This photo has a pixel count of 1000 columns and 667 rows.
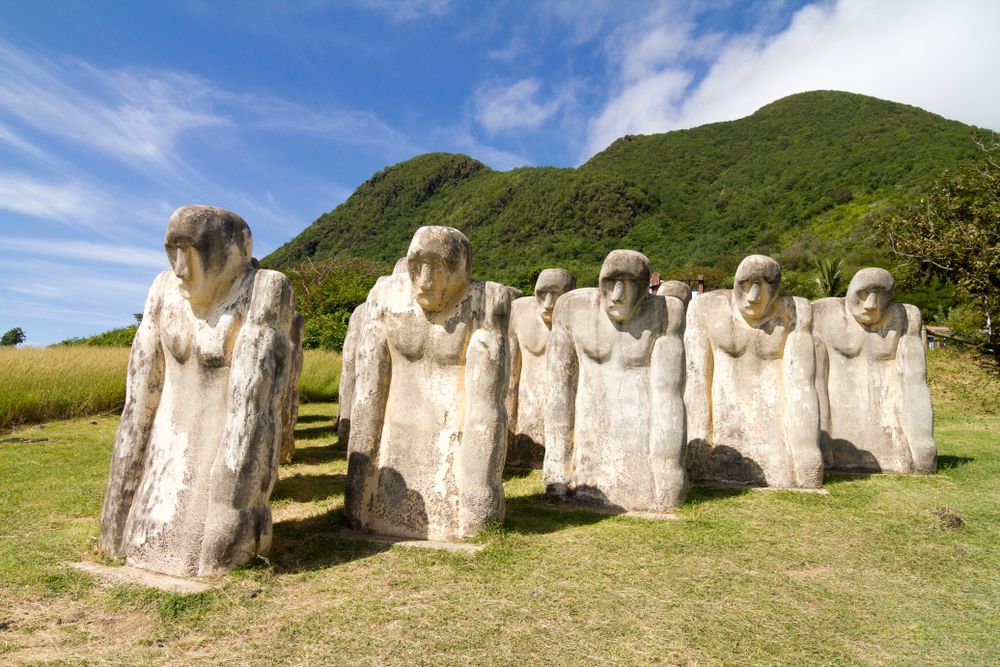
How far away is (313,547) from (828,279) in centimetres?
3174

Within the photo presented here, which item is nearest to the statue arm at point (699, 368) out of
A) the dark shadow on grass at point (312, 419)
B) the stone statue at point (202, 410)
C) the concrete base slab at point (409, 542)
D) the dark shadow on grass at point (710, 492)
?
the dark shadow on grass at point (710, 492)

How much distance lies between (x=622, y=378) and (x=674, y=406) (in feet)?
1.83

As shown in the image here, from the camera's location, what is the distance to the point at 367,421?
17.1 feet

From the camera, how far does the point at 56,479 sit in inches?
276

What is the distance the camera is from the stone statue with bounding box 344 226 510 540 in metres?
4.97

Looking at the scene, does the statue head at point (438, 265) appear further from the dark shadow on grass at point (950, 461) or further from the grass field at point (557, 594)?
the dark shadow on grass at point (950, 461)

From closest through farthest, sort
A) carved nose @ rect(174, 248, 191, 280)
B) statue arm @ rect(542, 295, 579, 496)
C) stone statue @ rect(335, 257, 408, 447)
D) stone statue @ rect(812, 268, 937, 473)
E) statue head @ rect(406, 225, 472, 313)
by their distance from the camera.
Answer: carved nose @ rect(174, 248, 191, 280), statue head @ rect(406, 225, 472, 313), statue arm @ rect(542, 295, 579, 496), stone statue @ rect(812, 268, 937, 473), stone statue @ rect(335, 257, 408, 447)

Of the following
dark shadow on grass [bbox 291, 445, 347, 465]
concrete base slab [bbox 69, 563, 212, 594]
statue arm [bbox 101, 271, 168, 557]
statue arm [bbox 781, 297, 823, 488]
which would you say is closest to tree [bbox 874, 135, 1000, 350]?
statue arm [bbox 781, 297, 823, 488]

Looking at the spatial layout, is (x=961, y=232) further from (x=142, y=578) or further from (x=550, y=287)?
(x=142, y=578)

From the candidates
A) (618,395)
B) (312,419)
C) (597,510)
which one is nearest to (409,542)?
(597,510)

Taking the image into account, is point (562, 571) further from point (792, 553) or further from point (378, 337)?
point (378, 337)

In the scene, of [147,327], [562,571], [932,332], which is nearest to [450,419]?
[562,571]

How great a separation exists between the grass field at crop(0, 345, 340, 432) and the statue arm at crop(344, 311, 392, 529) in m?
9.08

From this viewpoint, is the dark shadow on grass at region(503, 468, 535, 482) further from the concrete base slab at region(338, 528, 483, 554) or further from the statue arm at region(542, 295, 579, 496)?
the concrete base slab at region(338, 528, 483, 554)
